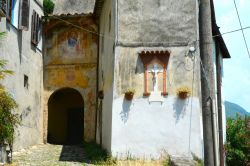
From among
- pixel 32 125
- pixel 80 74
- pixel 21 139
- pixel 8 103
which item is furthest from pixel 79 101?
pixel 8 103

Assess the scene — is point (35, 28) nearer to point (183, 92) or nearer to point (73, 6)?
point (73, 6)

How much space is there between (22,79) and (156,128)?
20.2 feet

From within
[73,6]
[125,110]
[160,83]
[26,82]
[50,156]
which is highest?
[73,6]

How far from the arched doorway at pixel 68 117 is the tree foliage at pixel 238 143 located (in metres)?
8.12

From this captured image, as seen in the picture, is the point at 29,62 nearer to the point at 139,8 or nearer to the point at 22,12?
the point at 22,12

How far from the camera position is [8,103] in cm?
1274

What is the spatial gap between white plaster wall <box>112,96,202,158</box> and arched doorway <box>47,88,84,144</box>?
31.3 feet

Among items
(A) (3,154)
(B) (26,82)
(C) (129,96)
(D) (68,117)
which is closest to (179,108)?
(C) (129,96)

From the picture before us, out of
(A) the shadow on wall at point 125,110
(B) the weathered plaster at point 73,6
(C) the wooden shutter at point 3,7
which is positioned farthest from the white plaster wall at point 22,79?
(A) the shadow on wall at point 125,110

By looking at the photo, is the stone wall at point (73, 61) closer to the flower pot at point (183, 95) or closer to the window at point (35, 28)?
the window at point (35, 28)

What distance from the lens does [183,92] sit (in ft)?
48.4

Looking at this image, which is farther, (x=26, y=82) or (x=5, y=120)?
(x=26, y=82)

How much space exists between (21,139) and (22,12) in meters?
5.03

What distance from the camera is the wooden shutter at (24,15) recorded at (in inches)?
674
